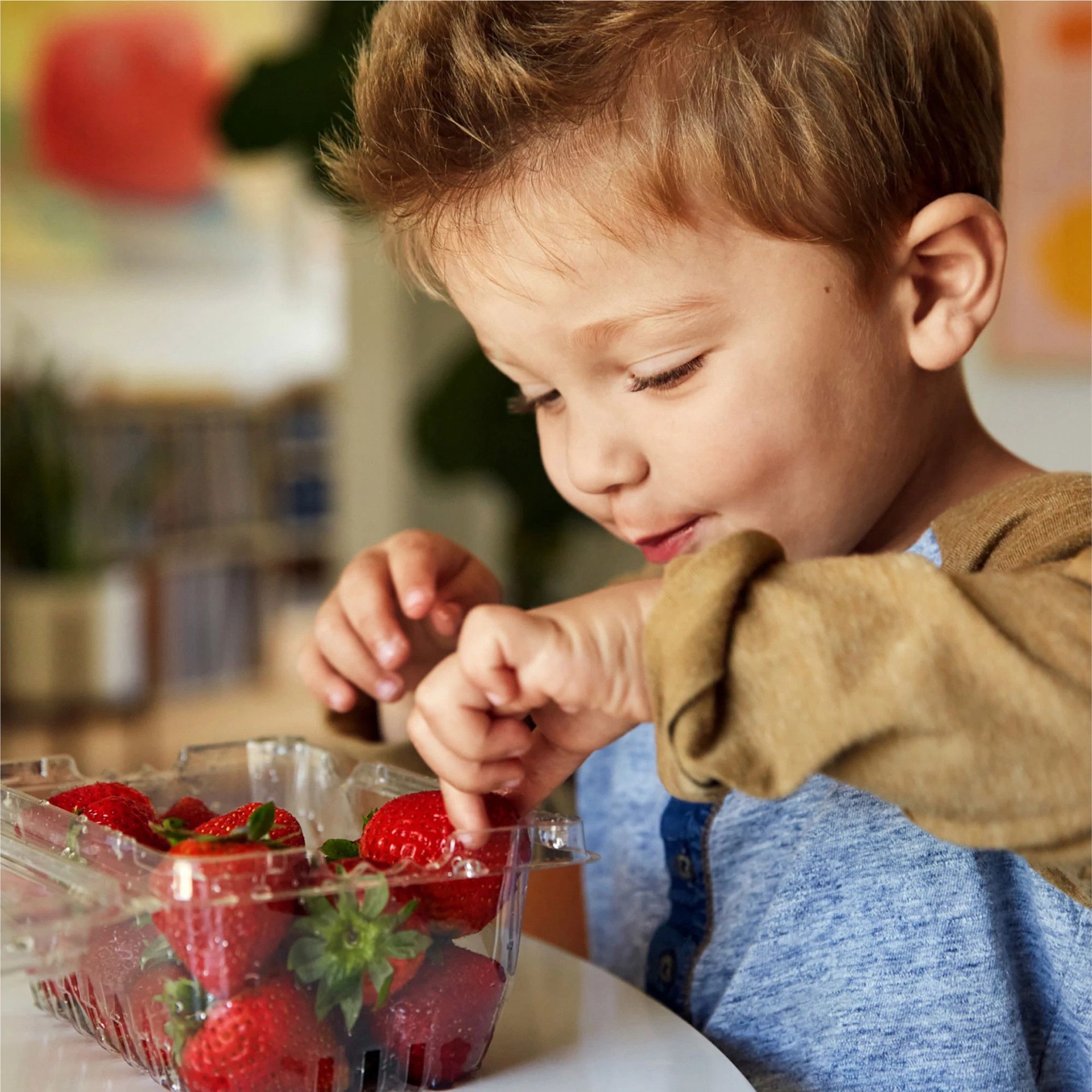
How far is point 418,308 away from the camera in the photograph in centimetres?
345

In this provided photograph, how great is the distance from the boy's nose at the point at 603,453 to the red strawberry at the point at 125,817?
316 millimetres

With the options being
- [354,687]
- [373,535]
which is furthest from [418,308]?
[354,687]

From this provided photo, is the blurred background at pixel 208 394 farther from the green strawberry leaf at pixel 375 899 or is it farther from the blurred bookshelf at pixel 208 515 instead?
the green strawberry leaf at pixel 375 899

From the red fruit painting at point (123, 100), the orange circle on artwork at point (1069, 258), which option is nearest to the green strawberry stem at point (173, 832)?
the orange circle on artwork at point (1069, 258)

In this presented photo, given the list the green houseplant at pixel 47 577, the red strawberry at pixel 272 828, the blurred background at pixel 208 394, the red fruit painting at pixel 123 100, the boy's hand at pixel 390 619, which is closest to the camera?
the red strawberry at pixel 272 828

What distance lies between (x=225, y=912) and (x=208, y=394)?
176 inches

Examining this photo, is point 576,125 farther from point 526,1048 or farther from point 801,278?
point 526,1048

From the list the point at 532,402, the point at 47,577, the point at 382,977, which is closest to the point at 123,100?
the point at 47,577

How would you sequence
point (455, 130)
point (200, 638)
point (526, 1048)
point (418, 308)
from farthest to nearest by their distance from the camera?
point (200, 638), point (418, 308), point (455, 130), point (526, 1048)

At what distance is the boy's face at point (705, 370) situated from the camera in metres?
0.73

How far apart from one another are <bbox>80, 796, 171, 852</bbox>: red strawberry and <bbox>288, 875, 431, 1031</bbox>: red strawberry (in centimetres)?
12

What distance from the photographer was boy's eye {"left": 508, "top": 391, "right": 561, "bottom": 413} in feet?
2.69

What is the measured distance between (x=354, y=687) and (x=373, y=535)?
2.72m

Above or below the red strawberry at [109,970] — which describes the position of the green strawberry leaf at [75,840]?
above
